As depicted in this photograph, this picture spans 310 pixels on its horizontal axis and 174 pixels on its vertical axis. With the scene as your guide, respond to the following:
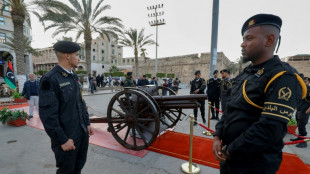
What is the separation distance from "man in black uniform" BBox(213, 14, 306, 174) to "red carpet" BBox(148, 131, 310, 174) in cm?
183

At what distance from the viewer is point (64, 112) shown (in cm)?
177

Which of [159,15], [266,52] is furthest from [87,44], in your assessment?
[266,52]

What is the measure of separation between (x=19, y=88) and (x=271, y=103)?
13.9 metres

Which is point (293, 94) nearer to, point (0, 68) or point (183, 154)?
point (183, 154)

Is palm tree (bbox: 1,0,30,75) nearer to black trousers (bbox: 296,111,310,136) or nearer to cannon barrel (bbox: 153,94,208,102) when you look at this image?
cannon barrel (bbox: 153,94,208,102)

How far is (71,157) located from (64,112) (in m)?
0.52

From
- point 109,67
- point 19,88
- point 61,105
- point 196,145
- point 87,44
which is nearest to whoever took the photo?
point 61,105

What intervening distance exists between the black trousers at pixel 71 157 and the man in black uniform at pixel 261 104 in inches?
62.5

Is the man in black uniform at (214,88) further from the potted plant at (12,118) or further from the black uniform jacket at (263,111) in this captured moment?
the potted plant at (12,118)

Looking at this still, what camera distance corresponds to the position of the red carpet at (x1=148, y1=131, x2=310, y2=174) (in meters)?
2.76

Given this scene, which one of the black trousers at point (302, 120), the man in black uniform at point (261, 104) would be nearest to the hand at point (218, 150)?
the man in black uniform at point (261, 104)

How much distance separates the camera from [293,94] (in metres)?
1.04

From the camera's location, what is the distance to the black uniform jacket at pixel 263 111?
1.03 m

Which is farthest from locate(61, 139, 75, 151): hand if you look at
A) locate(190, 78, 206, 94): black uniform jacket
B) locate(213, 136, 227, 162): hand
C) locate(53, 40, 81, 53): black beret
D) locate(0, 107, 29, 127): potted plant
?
locate(0, 107, 29, 127): potted plant
